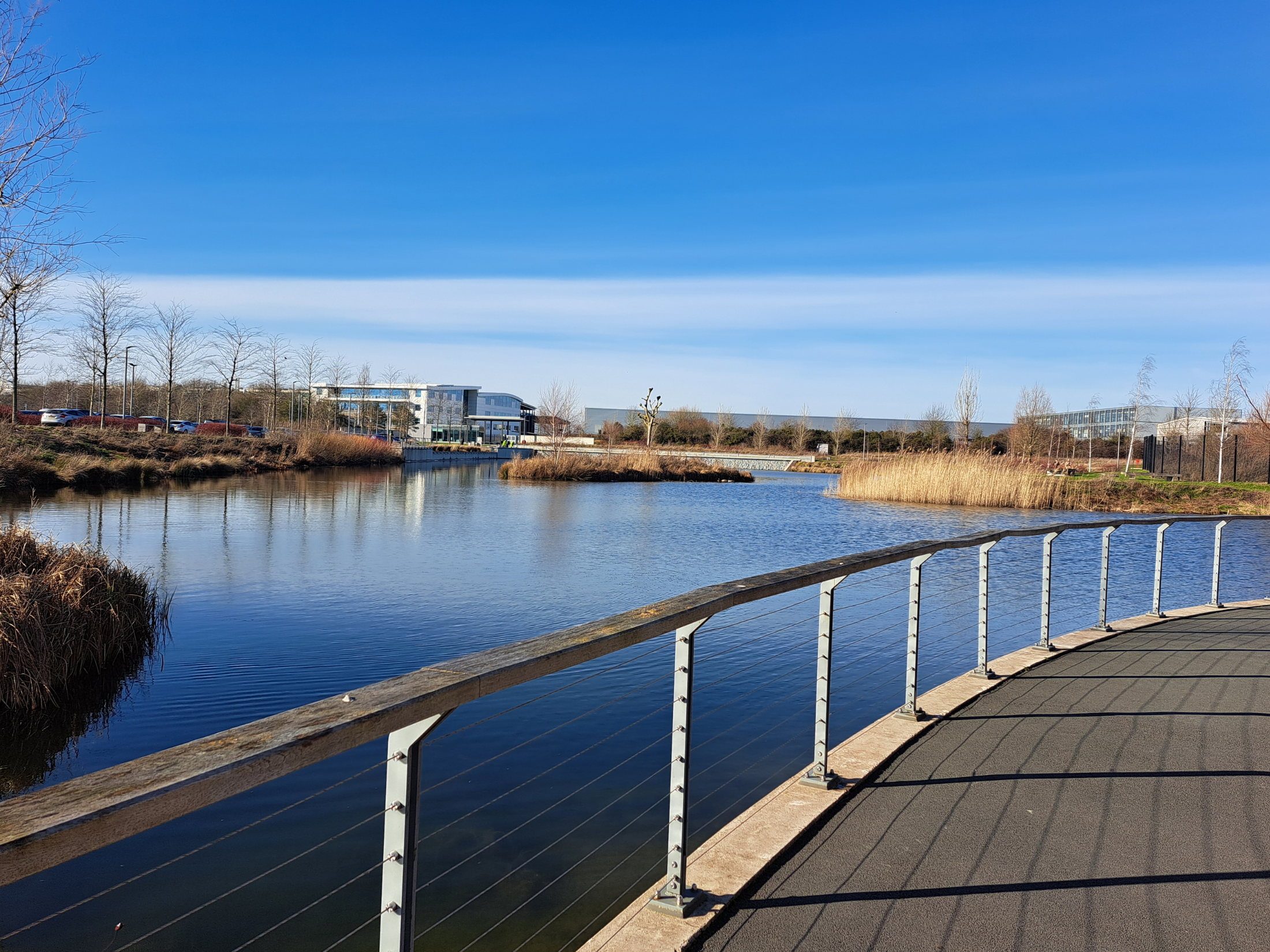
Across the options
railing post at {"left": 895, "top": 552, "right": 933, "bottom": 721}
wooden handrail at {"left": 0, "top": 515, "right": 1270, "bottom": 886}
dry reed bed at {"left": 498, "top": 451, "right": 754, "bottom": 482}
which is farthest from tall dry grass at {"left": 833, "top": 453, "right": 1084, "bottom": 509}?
wooden handrail at {"left": 0, "top": 515, "right": 1270, "bottom": 886}

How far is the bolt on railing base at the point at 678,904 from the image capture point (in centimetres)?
278

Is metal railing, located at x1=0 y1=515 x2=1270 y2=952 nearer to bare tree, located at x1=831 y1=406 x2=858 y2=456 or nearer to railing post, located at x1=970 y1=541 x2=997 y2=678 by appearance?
railing post, located at x1=970 y1=541 x2=997 y2=678

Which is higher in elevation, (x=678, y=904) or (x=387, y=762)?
(x=387, y=762)

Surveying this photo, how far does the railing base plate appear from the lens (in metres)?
3.89

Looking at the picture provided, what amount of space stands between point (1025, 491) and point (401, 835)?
3138 centimetres

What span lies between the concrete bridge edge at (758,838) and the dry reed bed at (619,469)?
35.6 metres

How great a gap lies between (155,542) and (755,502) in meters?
19.8

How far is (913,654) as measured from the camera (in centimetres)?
485

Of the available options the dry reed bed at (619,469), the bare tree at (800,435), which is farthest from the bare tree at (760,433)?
the dry reed bed at (619,469)

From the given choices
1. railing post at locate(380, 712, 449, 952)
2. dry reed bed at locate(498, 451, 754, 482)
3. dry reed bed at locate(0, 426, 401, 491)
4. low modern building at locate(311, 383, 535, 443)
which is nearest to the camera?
railing post at locate(380, 712, 449, 952)

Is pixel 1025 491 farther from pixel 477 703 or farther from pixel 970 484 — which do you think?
pixel 477 703

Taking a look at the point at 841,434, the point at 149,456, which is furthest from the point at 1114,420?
the point at 149,456

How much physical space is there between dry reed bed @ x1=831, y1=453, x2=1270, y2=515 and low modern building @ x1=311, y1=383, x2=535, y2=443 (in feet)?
165

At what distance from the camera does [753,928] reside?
8.89 feet
